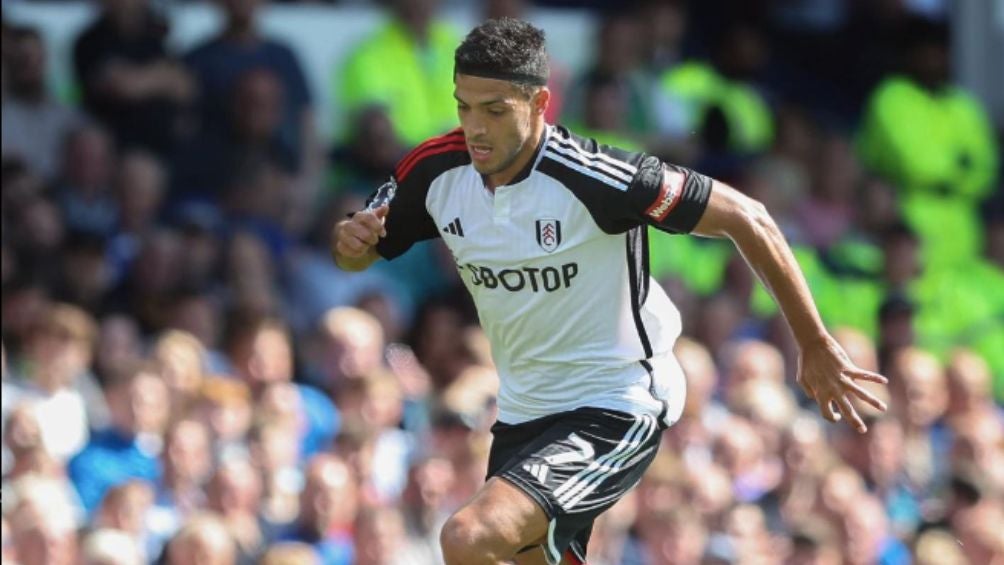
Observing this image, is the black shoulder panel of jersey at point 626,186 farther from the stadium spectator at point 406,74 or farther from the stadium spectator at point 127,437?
the stadium spectator at point 406,74

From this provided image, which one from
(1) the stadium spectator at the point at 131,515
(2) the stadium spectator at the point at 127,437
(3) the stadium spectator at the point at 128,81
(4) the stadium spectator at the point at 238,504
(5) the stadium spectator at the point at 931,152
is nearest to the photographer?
(1) the stadium spectator at the point at 131,515

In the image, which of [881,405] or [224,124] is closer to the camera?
[881,405]

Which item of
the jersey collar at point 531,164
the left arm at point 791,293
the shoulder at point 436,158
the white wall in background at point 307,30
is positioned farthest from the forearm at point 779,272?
the white wall in background at point 307,30

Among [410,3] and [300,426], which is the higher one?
[410,3]

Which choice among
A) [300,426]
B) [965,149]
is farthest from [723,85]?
[300,426]

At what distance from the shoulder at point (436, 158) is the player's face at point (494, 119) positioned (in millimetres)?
223

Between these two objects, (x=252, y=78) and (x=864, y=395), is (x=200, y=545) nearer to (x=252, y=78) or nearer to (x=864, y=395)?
(x=864, y=395)

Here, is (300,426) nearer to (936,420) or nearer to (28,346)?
(28,346)

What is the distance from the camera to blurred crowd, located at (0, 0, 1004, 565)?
912cm

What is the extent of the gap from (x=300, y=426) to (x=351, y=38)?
3.60 m

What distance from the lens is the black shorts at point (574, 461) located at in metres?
6.25

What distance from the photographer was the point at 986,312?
13.1 meters

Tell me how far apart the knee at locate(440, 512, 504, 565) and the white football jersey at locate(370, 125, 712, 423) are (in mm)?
643

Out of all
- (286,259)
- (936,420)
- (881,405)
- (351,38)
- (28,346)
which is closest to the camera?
(881,405)
